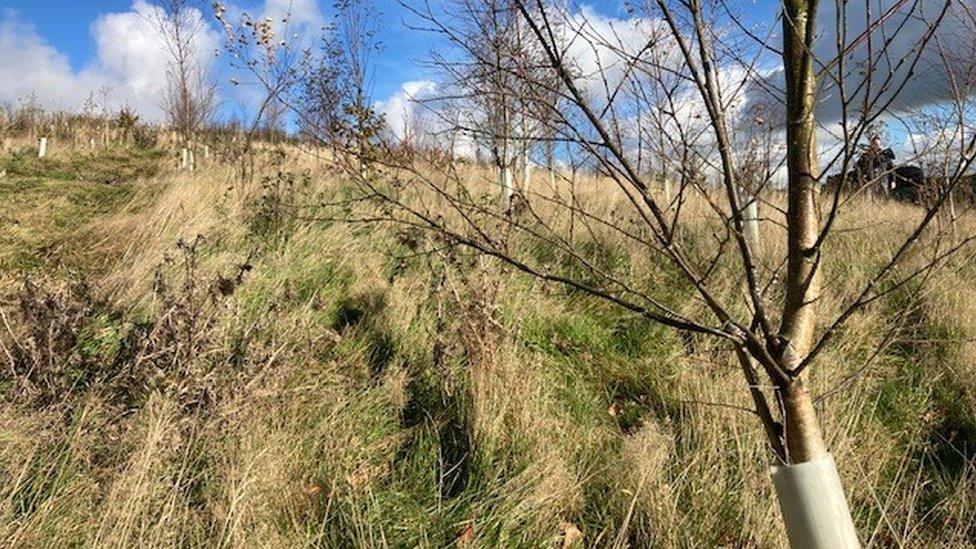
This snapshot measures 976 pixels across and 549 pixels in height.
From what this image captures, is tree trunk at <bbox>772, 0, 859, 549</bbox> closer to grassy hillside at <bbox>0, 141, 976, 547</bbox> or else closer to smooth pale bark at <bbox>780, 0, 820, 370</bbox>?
smooth pale bark at <bbox>780, 0, 820, 370</bbox>

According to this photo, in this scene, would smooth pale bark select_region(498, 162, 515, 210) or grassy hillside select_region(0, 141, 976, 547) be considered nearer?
smooth pale bark select_region(498, 162, 515, 210)

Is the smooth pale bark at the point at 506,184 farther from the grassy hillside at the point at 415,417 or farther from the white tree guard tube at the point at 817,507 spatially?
the white tree guard tube at the point at 817,507

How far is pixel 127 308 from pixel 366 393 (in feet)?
5.05

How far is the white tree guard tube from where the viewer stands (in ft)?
3.27

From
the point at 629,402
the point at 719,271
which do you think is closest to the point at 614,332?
the point at 629,402

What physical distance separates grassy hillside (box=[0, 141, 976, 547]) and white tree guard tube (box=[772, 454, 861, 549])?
0.25 metres

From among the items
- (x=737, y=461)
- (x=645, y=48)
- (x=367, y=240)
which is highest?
(x=645, y=48)

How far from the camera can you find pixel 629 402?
321cm

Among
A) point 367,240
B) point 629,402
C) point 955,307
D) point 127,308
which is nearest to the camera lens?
point 629,402

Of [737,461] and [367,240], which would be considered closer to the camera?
[737,461]

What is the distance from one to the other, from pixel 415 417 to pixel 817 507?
2.11 metres

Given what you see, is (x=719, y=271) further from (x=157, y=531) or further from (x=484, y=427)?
(x=157, y=531)

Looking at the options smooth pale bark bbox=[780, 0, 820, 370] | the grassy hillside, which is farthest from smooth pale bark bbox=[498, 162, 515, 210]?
smooth pale bark bbox=[780, 0, 820, 370]

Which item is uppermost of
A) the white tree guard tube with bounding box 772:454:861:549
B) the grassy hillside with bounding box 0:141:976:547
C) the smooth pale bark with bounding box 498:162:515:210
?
the smooth pale bark with bounding box 498:162:515:210
